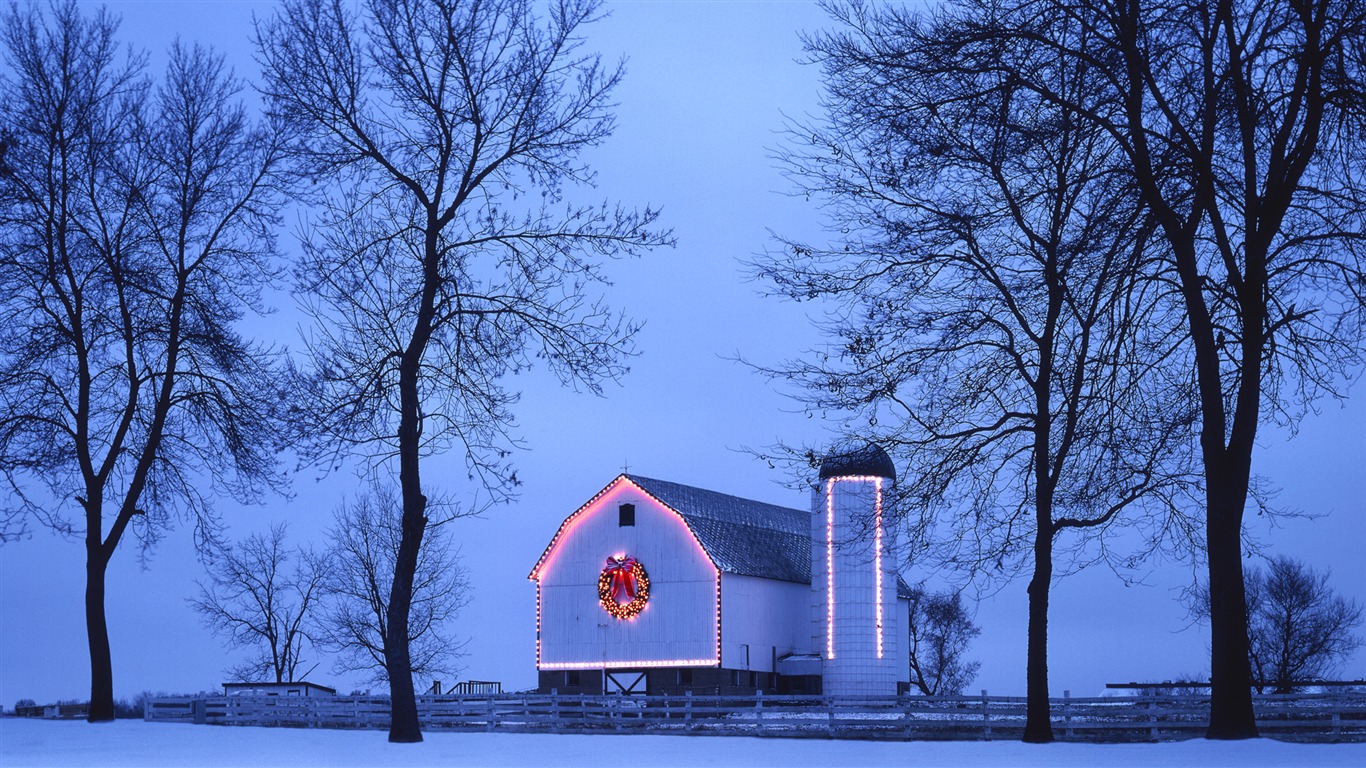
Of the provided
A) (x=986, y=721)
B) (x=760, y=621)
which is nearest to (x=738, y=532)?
(x=760, y=621)

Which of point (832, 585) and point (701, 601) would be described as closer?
point (701, 601)

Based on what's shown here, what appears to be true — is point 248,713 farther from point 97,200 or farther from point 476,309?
point 476,309

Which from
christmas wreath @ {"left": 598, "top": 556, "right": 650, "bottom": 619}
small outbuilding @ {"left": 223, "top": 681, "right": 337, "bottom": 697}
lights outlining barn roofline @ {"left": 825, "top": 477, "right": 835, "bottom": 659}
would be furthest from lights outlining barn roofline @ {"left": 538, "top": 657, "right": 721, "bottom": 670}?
small outbuilding @ {"left": 223, "top": 681, "right": 337, "bottom": 697}

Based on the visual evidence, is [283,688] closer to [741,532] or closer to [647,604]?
[647,604]

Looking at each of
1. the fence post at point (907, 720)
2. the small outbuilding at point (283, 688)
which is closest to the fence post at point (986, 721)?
the fence post at point (907, 720)

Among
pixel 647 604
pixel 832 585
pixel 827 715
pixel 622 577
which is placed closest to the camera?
pixel 827 715

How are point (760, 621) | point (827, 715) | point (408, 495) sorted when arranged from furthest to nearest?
point (760, 621) → point (827, 715) → point (408, 495)

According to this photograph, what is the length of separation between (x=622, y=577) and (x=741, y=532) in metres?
5.28

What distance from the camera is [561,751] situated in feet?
77.9

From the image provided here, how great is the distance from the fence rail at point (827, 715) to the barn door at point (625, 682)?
3.26m

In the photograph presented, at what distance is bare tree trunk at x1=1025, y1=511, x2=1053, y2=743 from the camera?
24.0 m

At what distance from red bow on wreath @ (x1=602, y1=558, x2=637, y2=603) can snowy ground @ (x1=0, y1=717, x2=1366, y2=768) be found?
18.5 m

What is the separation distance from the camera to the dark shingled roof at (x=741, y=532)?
158 feet

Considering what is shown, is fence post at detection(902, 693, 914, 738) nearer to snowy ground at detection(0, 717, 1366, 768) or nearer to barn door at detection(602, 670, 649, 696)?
snowy ground at detection(0, 717, 1366, 768)
